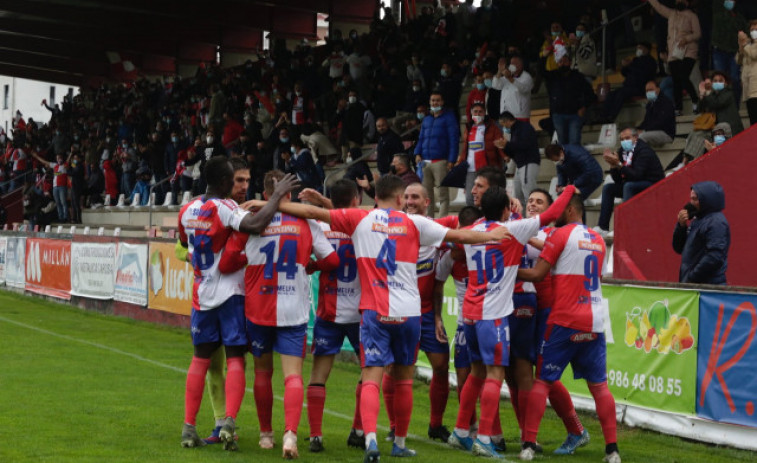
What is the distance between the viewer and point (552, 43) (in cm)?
1836

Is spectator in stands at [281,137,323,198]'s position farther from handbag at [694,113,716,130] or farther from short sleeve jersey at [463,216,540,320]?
short sleeve jersey at [463,216,540,320]

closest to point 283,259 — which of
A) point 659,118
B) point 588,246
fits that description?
point 588,246

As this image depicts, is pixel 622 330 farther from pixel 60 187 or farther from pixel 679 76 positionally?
pixel 60 187

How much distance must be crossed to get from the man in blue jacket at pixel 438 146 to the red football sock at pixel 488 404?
9797 millimetres

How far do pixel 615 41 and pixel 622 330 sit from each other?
33.6ft

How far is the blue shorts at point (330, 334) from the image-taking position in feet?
28.0

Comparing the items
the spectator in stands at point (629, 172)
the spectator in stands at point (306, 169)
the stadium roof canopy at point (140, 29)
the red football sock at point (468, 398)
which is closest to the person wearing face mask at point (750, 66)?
the spectator in stands at point (629, 172)

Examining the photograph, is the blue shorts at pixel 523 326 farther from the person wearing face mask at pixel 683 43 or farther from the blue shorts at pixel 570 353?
the person wearing face mask at pixel 683 43

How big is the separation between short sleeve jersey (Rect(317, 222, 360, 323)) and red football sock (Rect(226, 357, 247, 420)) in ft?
2.66

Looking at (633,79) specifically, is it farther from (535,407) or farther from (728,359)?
(535,407)

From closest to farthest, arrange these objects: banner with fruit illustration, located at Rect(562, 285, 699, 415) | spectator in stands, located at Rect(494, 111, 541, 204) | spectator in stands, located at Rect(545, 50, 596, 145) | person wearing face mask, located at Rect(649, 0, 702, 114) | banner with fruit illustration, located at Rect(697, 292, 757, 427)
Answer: banner with fruit illustration, located at Rect(697, 292, 757, 427) → banner with fruit illustration, located at Rect(562, 285, 699, 415) → person wearing face mask, located at Rect(649, 0, 702, 114) → spectator in stands, located at Rect(494, 111, 541, 204) → spectator in stands, located at Rect(545, 50, 596, 145)

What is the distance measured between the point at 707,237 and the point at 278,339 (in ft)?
15.7

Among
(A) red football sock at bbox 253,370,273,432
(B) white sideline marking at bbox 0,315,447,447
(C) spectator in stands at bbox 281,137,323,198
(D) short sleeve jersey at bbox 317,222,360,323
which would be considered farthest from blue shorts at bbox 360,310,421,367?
(C) spectator in stands at bbox 281,137,323,198

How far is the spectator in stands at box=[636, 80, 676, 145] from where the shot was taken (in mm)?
15656
